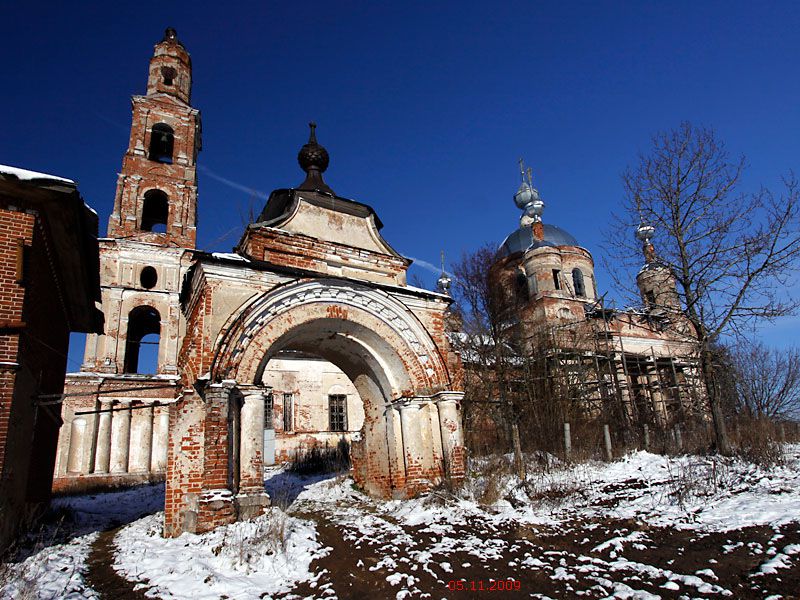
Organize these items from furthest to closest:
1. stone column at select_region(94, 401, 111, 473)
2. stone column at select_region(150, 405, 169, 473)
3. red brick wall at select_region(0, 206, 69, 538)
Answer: stone column at select_region(150, 405, 169, 473) < stone column at select_region(94, 401, 111, 473) < red brick wall at select_region(0, 206, 69, 538)

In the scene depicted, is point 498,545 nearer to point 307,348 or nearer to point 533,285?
point 307,348

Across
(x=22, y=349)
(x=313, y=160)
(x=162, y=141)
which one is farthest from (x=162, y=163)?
Result: (x=22, y=349)

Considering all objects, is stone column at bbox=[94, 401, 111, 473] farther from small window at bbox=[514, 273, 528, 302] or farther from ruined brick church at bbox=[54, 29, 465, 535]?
small window at bbox=[514, 273, 528, 302]

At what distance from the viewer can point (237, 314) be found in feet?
28.8

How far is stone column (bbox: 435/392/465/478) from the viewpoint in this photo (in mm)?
10133

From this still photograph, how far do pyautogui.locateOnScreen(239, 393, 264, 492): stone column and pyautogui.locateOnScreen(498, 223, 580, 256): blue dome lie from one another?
2528cm

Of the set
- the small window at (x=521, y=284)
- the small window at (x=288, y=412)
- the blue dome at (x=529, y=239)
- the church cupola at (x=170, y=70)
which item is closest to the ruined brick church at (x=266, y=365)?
the small window at (x=288, y=412)

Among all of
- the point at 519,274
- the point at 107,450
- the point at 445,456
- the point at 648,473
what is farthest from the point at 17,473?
the point at 519,274

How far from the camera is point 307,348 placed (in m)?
11.3

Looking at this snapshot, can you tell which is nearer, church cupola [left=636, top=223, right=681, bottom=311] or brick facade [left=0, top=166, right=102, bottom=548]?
brick facade [left=0, top=166, right=102, bottom=548]

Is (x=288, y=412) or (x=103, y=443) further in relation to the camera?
(x=288, y=412)

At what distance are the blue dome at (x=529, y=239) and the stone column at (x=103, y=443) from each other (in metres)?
23.0
